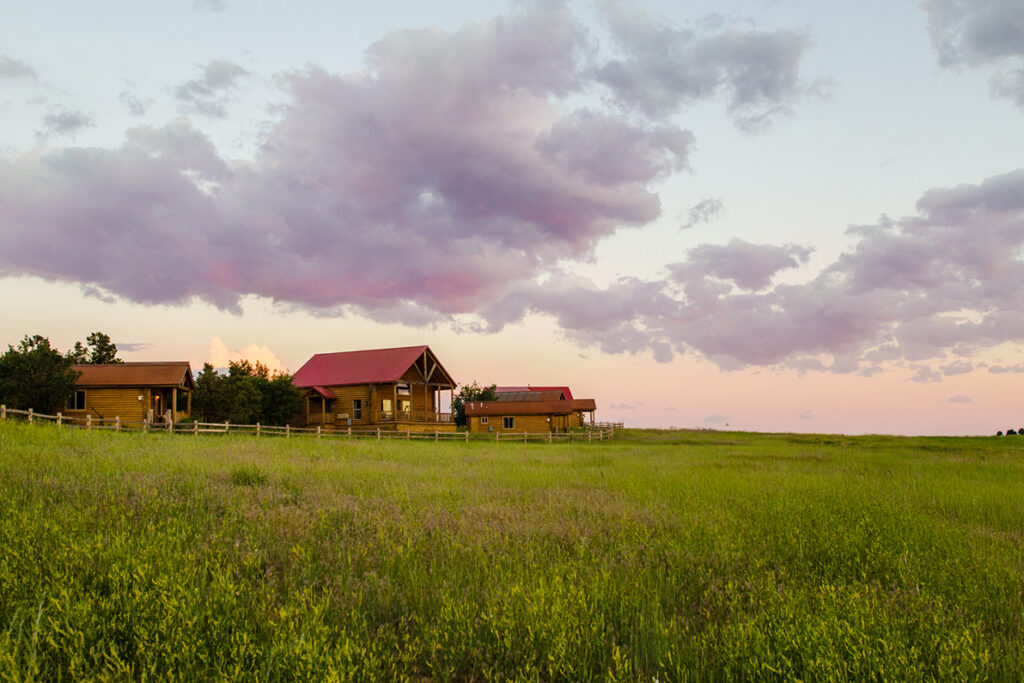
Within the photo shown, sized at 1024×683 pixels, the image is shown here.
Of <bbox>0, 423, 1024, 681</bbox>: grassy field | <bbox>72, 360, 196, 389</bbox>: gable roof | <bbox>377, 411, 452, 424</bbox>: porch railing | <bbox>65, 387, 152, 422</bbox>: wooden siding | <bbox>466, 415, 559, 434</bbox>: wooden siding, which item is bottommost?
<bbox>466, 415, 559, 434</bbox>: wooden siding

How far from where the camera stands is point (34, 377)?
3575cm

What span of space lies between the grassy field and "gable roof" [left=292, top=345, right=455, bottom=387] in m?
38.1

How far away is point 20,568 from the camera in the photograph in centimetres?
455

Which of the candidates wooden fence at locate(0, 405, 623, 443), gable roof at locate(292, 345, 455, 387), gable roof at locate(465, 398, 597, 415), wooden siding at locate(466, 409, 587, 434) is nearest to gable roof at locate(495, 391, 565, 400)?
wooden siding at locate(466, 409, 587, 434)

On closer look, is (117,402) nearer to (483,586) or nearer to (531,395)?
(483,586)

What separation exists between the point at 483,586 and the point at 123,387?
145ft

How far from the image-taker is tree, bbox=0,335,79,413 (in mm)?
35375

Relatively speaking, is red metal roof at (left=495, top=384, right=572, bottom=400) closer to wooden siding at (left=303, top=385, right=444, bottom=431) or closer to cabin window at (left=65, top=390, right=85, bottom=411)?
wooden siding at (left=303, top=385, right=444, bottom=431)

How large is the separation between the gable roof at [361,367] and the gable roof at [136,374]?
10338mm

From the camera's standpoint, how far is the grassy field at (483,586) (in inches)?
138

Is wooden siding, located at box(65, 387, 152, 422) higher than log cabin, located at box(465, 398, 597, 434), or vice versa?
wooden siding, located at box(65, 387, 152, 422)

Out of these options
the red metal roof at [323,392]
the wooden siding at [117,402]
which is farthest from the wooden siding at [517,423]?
the wooden siding at [117,402]

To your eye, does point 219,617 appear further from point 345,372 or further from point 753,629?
point 345,372

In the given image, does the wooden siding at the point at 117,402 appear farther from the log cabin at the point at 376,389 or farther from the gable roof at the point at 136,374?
the log cabin at the point at 376,389
